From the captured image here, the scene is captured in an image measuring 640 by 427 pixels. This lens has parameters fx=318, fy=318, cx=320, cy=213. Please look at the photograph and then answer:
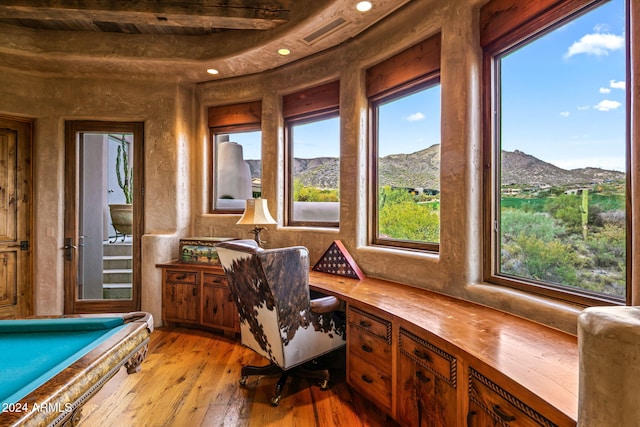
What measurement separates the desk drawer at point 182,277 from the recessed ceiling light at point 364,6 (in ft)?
9.77

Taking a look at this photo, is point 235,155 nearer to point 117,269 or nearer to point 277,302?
point 117,269

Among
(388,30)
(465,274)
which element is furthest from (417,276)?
(388,30)

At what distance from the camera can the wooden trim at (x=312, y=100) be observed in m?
3.29

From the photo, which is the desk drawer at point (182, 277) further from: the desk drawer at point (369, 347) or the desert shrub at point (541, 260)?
the desert shrub at point (541, 260)

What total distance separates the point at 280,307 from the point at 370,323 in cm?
59

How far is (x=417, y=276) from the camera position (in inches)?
95.3

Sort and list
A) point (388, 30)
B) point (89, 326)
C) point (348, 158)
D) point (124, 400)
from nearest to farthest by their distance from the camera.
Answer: point (89, 326)
point (124, 400)
point (388, 30)
point (348, 158)

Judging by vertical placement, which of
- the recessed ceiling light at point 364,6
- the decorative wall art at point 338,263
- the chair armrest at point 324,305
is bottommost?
the chair armrest at point 324,305

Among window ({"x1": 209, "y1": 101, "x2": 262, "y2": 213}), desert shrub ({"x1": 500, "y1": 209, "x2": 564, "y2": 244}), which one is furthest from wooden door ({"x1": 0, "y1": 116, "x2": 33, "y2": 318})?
desert shrub ({"x1": 500, "y1": 209, "x2": 564, "y2": 244})

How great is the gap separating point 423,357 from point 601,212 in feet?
3.62

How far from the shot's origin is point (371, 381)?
2.07m

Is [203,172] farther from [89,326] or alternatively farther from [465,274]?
[465,274]

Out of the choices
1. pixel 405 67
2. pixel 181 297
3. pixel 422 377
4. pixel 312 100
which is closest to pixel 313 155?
pixel 312 100

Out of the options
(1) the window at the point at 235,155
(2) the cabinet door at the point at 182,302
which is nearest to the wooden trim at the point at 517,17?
(1) the window at the point at 235,155
